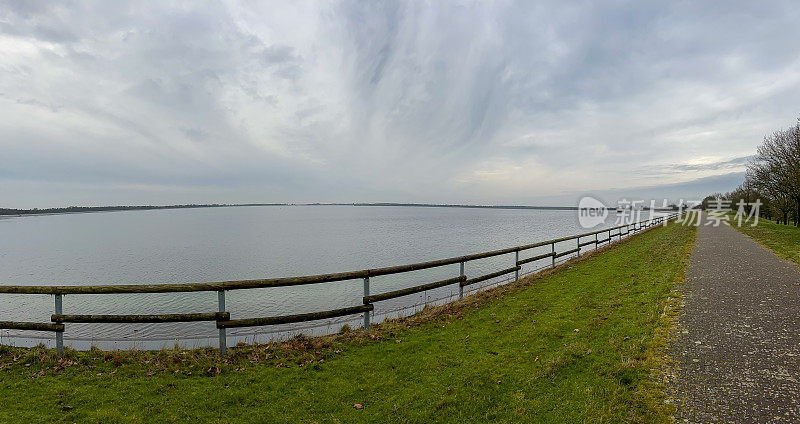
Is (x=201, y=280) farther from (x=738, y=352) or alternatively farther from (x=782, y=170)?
(x=782, y=170)

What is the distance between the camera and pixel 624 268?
1451cm

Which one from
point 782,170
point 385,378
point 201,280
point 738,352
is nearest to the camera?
point 738,352

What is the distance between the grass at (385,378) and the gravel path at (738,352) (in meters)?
0.35

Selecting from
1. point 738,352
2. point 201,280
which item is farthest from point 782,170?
point 201,280

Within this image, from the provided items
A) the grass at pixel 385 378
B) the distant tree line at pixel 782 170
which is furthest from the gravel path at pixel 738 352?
Result: the distant tree line at pixel 782 170

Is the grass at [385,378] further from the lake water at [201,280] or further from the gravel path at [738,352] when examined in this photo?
the lake water at [201,280]

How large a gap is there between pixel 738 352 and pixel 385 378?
5177mm

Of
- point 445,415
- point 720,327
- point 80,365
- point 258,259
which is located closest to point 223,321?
point 80,365

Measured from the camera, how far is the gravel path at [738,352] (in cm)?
380

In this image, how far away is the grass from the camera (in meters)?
4.29

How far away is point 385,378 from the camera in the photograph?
17.7 ft

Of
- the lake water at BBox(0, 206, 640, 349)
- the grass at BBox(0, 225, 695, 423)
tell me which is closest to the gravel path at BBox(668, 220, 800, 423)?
the grass at BBox(0, 225, 695, 423)

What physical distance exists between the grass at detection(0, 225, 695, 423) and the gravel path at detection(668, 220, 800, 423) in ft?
1.15

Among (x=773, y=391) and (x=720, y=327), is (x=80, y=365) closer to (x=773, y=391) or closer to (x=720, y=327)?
(x=773, y=391)
